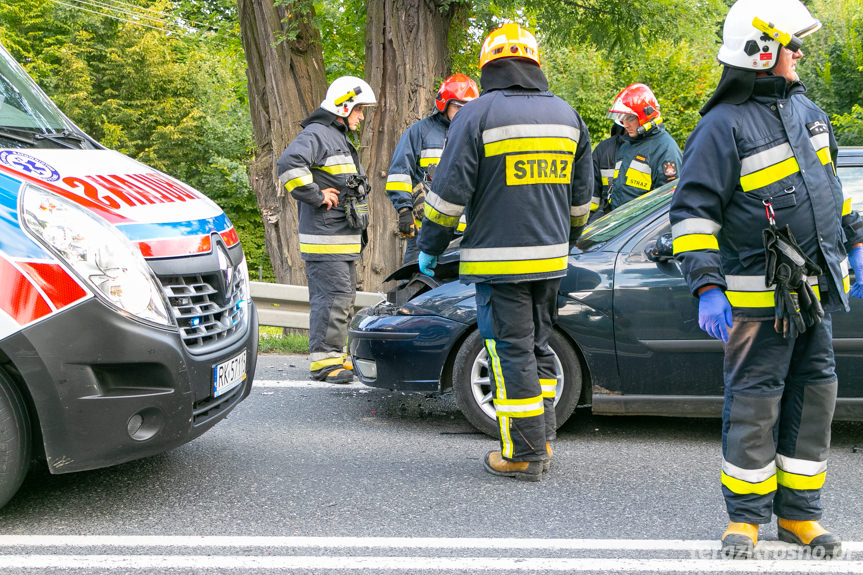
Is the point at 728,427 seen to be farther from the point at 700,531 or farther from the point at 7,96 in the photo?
the point at 7,96

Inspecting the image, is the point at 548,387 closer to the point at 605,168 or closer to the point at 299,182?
the point at 299,182

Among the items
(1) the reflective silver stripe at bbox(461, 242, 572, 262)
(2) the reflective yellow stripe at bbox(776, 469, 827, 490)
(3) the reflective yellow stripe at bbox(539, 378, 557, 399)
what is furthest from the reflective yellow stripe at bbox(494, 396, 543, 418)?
(2) the reflective yellow stripe at bbox(776, 469, 827, 490)

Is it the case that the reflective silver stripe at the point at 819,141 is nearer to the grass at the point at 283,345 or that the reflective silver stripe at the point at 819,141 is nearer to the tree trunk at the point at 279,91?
the grass at the point at 283,345

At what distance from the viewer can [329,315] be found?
20.6 ft

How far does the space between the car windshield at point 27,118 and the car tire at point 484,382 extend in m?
2.13

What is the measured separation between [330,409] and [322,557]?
2.23m

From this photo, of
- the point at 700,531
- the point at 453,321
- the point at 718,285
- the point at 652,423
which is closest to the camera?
the point at 718,285

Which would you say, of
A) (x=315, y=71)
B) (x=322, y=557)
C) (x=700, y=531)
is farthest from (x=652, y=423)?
(x=315, y=71)

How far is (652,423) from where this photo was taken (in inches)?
201

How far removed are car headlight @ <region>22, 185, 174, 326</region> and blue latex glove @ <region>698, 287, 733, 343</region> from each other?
1951 millimetres

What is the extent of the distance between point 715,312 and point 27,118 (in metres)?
3.06

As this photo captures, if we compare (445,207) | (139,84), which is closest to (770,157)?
(445,207)

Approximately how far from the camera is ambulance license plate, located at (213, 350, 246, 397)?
3578mm

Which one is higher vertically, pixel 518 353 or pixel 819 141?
pixel 819 141
